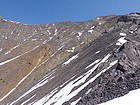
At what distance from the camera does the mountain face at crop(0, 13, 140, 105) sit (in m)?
32.3

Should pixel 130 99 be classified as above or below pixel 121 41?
below

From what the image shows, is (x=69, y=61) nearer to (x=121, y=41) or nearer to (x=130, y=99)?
(x=121, y=41)

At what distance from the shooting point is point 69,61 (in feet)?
244

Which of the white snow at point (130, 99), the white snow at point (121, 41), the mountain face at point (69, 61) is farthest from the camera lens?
the white snow at point (121, 41)

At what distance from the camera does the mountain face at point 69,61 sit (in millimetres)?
32278

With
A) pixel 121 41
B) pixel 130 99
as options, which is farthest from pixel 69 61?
pixel 130 99

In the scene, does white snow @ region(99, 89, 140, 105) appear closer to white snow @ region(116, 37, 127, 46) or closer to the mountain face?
the mountain face

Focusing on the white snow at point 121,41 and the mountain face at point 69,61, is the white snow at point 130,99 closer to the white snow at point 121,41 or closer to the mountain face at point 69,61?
the mountain face at point 69,61

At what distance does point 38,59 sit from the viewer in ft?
328

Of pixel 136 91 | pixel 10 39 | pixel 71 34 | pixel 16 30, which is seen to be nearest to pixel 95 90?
pixel 136 91

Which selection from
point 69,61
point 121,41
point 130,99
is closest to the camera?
point 130,99

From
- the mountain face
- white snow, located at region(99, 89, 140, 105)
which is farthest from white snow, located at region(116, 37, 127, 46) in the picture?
white snow, located at region(99, 89, 140, 105)

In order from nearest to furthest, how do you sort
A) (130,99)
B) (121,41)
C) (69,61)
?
(130,99) → (121,41) → (69,61)

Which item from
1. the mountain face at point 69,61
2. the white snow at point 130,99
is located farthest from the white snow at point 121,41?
the white snow at point 130,99
